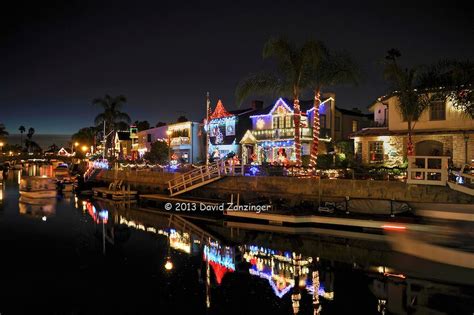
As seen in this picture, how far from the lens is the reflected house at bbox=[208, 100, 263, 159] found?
5044cm

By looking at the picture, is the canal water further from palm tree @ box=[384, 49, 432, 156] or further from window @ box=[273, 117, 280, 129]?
window @ box=[273, 117, 280, 129]

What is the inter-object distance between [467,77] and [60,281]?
875 inches

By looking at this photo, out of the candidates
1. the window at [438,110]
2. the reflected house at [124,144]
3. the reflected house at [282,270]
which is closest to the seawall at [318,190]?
the reflected house at [282,270]

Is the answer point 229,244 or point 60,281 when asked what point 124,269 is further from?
point 229,244

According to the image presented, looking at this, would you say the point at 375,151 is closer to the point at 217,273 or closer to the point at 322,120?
the point at 322,120

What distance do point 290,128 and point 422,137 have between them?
534 inches

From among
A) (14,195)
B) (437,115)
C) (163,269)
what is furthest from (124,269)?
(14,195)

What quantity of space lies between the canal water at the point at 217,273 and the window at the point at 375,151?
13.7 metres

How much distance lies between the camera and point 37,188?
142 ft

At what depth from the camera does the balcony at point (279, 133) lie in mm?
40638

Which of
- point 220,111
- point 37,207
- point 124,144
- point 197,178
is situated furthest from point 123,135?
point 197,178

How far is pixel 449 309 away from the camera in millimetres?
12422

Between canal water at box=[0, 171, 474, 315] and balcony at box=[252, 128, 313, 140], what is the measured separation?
1722 cm

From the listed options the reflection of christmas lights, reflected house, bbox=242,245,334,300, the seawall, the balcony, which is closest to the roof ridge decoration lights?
the balcony
